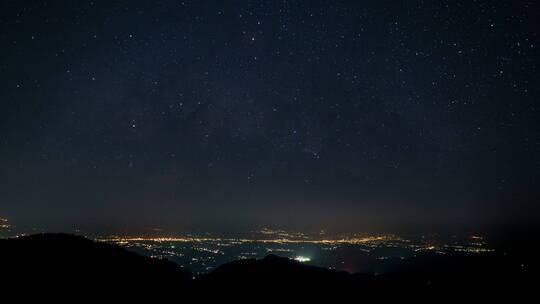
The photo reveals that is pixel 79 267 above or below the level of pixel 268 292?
above

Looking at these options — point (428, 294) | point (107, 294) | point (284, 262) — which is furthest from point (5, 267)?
point (428, 294)

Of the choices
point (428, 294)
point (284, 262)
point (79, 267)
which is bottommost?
point (428, 294)

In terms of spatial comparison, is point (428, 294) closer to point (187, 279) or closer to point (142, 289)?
point (187, 279)

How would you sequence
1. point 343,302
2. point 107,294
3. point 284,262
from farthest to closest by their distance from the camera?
point 284,262 → point 343,302 → point 107,294

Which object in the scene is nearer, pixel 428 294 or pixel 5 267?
pixel 5 267

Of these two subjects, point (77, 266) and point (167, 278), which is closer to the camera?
point (77, 266)

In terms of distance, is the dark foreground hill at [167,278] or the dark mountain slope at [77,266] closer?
the dark mountain slope at [77,266]

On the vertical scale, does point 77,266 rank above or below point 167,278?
above

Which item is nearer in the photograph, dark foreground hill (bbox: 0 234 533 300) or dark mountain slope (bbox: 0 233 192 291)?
dark mountain slope (bbox: 0 233 192 291)
